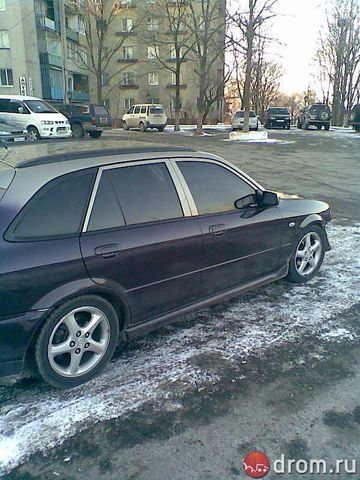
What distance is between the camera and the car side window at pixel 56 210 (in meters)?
2.19

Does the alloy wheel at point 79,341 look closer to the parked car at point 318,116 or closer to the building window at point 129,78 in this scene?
the parked car at point 318,116

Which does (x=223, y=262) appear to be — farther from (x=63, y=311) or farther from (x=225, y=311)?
(x=63, y=311)

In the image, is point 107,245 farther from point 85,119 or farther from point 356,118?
point 356,118

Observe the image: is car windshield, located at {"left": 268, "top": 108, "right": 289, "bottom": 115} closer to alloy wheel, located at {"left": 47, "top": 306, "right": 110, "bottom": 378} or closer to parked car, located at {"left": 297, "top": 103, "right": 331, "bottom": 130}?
parked car, located at {"left": 297, "top": 103, "right": 331, "bottom": 130}

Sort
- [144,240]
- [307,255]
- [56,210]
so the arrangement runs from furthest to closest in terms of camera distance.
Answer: [307,255] → [144,240] → [56,210]

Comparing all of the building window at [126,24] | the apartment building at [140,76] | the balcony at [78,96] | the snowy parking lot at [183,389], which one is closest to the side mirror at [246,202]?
the snowy parking lot at [183,389]

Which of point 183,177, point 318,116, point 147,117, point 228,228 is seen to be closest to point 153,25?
point 147,117

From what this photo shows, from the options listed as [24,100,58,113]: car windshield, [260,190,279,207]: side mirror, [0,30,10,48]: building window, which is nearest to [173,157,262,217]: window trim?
[260,190,279,207]: side mirror

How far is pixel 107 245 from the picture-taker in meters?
2.42

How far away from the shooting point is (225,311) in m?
3.47

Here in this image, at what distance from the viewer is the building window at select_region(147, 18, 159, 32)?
3530cm

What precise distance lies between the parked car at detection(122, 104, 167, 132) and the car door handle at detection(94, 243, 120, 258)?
26.8 meters

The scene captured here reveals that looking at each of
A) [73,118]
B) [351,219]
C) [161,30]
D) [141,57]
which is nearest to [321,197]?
[351,219]

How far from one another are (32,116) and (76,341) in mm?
15297
